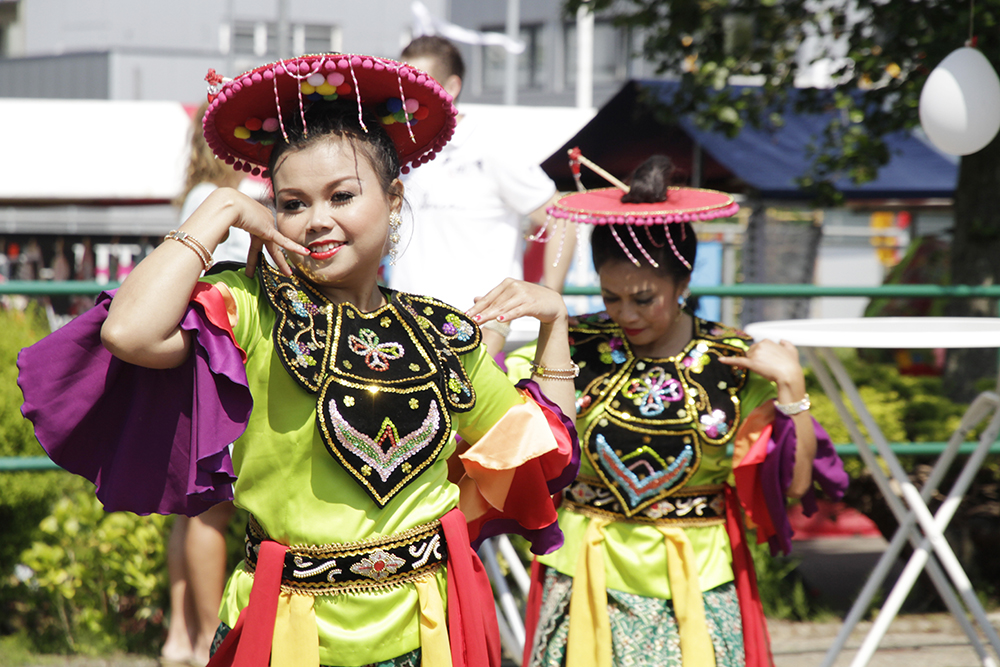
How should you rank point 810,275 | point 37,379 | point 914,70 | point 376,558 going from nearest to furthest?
point 37,379 → point 376,558 → point 914,70 → point 810,275

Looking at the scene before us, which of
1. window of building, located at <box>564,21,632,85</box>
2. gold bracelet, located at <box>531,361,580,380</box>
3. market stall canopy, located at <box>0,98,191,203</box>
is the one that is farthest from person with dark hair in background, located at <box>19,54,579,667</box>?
window of building, located at <box>564,21,632,85</box>

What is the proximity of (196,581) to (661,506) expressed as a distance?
1606 millimetres

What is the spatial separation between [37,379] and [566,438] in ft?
3.29

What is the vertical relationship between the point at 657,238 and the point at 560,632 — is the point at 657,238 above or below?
above

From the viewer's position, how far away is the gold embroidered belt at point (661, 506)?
255 centimetres

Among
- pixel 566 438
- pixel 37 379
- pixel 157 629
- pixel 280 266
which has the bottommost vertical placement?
pixel 157 629

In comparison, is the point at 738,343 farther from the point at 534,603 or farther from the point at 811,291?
the point at 811,291

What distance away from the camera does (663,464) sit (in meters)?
2.52

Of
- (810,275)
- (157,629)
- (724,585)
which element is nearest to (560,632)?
(724,585)

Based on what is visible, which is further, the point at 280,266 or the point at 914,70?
the point at 914,70

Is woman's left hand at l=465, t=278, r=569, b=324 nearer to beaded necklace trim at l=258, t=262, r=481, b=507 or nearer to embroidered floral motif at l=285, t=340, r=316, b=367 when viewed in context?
beaded necklace trim at l=258, t=262, r=481, b=507

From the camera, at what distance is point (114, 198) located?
921 cm

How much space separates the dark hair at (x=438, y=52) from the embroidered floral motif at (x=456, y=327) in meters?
1.59

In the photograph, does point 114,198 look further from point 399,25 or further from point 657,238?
point 399,25
